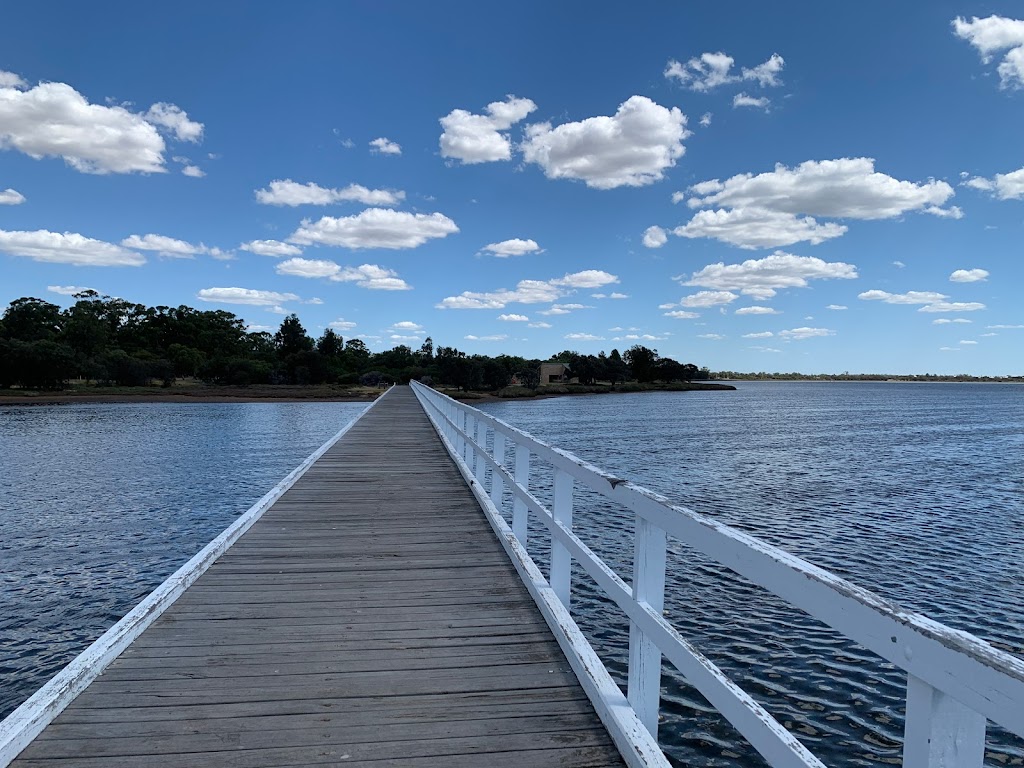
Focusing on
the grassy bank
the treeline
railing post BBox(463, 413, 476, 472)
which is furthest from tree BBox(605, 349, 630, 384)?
railing post BBox(463, 413, 476, 472)

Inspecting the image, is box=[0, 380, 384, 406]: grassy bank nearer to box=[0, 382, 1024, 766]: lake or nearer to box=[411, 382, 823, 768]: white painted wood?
box=[0, 382, 1024, 766]: lake

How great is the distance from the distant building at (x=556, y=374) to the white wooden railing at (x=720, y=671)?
455 feet

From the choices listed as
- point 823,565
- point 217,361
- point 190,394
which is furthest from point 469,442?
point 217,361

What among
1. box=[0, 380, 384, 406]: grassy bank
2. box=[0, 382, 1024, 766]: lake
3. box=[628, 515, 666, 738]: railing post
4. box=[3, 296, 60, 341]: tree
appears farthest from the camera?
box=[3, 296, 60, 341]: tree

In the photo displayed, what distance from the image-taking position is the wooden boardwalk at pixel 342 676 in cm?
308

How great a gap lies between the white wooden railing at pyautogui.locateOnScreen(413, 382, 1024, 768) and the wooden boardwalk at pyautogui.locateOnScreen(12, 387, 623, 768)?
0.16 meters

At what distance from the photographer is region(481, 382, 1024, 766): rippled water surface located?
21.8 ft

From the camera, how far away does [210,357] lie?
12144 centimetres

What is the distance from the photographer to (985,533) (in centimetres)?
1498

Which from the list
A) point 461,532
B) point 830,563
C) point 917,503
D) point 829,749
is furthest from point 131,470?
point 917,503

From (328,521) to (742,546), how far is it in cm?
652

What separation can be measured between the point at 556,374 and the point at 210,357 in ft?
219

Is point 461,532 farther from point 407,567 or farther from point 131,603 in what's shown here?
point 131,603

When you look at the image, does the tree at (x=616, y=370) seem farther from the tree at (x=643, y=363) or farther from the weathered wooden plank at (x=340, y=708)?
the weathered wooden plank at (x=340, y=708)
